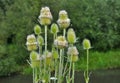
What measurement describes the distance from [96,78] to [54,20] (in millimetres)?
4495

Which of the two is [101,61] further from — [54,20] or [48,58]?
[48,58]

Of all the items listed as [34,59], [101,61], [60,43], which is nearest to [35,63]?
[34,59]

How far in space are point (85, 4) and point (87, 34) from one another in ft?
5.76

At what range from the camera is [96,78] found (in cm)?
1705

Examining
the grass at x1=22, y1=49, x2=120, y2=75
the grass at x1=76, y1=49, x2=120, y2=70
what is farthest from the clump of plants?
the grass at x1=76, y1=49, x2=120, y2=70

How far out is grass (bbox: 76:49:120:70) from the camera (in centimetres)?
2044

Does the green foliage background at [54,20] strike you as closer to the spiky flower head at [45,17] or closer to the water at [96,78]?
the water at [96,78]

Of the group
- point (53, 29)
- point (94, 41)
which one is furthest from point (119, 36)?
point (53, 29)

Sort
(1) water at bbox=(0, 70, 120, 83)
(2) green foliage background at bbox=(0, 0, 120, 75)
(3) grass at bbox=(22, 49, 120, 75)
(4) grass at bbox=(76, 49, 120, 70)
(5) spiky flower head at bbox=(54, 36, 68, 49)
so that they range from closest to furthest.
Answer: (5) spiky flower head at bbox=(54, 36, 68, 49) < (1) water at bbox=(0, 70, 120, 83) < (3) grass at bbox=(22, 49, 120, 75) < (4) grass at bbox=(76, 49, 120, 70) < (2) green foliage background at bbox=(0, 0, 120, 75)

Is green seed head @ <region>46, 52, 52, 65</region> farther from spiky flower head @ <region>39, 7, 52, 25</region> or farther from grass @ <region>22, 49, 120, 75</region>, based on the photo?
grass @ <region>22, 49, 120, 75</region>

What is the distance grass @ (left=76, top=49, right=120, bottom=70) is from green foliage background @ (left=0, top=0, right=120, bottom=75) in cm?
73

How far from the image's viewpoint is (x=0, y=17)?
2220 centimetres

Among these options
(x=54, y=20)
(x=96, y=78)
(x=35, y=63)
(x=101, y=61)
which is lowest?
(x=96, y=78)

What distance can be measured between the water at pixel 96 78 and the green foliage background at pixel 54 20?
124cm
